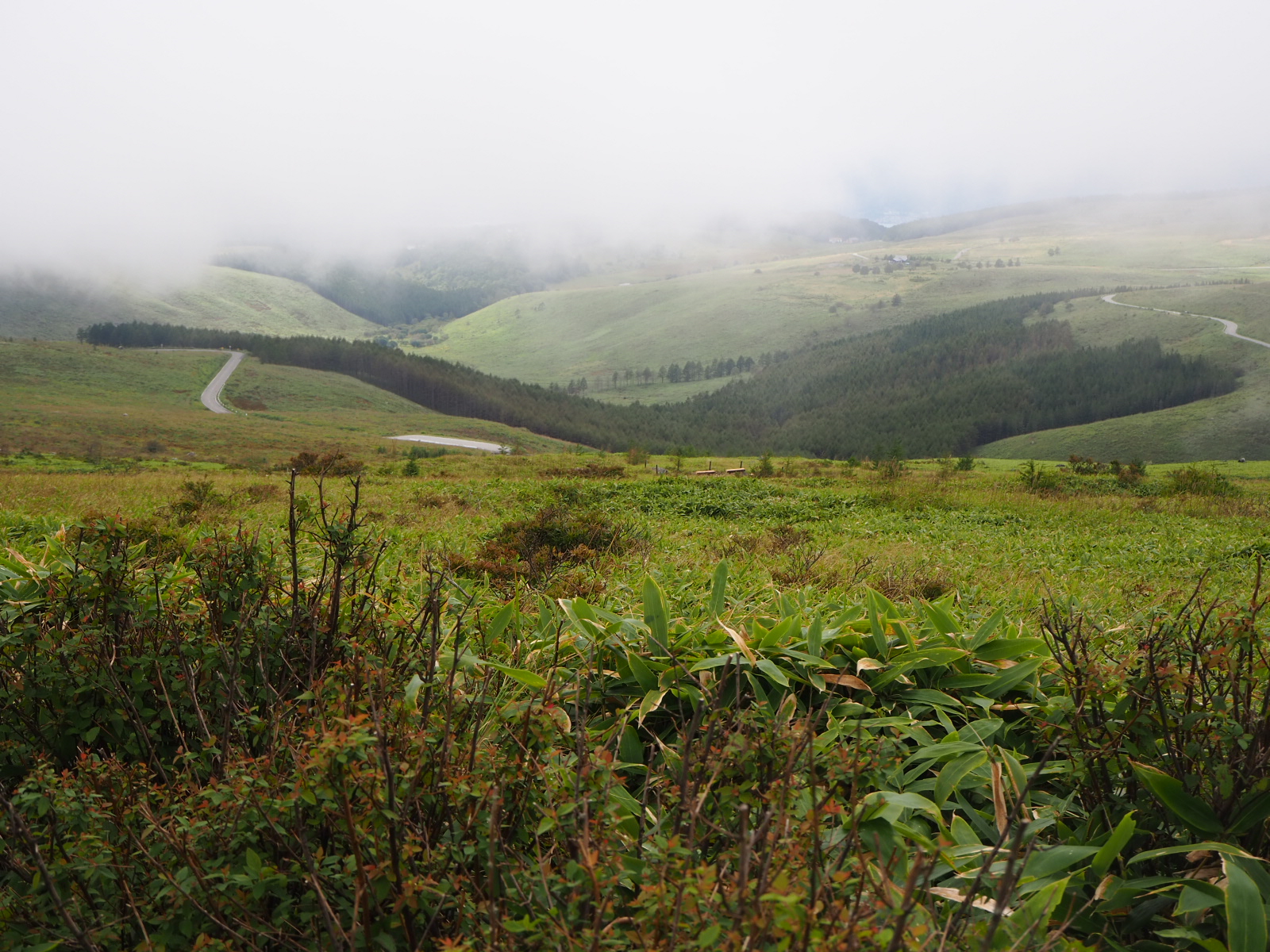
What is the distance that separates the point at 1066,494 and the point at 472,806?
2345 cm

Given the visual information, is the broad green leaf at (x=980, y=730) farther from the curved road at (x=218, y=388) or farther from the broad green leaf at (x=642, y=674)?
the curved road at (x=218, y=388)

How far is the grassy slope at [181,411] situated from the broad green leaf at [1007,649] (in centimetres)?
5628

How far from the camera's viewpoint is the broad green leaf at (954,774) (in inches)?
103

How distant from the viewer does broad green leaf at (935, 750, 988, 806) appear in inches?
103

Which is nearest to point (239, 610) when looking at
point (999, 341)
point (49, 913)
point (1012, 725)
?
point (49, 913)

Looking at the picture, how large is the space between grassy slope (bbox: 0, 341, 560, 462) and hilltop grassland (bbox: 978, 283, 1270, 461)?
283 ft

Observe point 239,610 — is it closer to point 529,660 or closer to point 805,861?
point 529,660

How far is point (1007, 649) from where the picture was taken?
3.56 metres

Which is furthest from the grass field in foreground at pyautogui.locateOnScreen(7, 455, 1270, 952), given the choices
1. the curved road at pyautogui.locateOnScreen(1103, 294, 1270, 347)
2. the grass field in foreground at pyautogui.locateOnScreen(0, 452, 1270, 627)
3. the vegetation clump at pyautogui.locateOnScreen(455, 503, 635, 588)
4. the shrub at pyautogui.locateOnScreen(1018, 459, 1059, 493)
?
the curved road at pyautogui.locateOnScreen(1103, 294, 1270, 347)

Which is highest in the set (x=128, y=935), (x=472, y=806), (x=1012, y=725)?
(x=472, y=806)

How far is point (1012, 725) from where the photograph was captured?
311cm

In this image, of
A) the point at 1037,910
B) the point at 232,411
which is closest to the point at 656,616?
the point at 1037,910

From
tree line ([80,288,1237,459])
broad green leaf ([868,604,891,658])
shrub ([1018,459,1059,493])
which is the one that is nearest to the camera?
broad green leaf ([868,604,891,658])

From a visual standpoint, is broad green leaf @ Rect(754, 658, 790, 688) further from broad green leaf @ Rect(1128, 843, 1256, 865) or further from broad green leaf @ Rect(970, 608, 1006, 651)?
broad green leaf @ Rect(1128, 843, 1256, 865)
